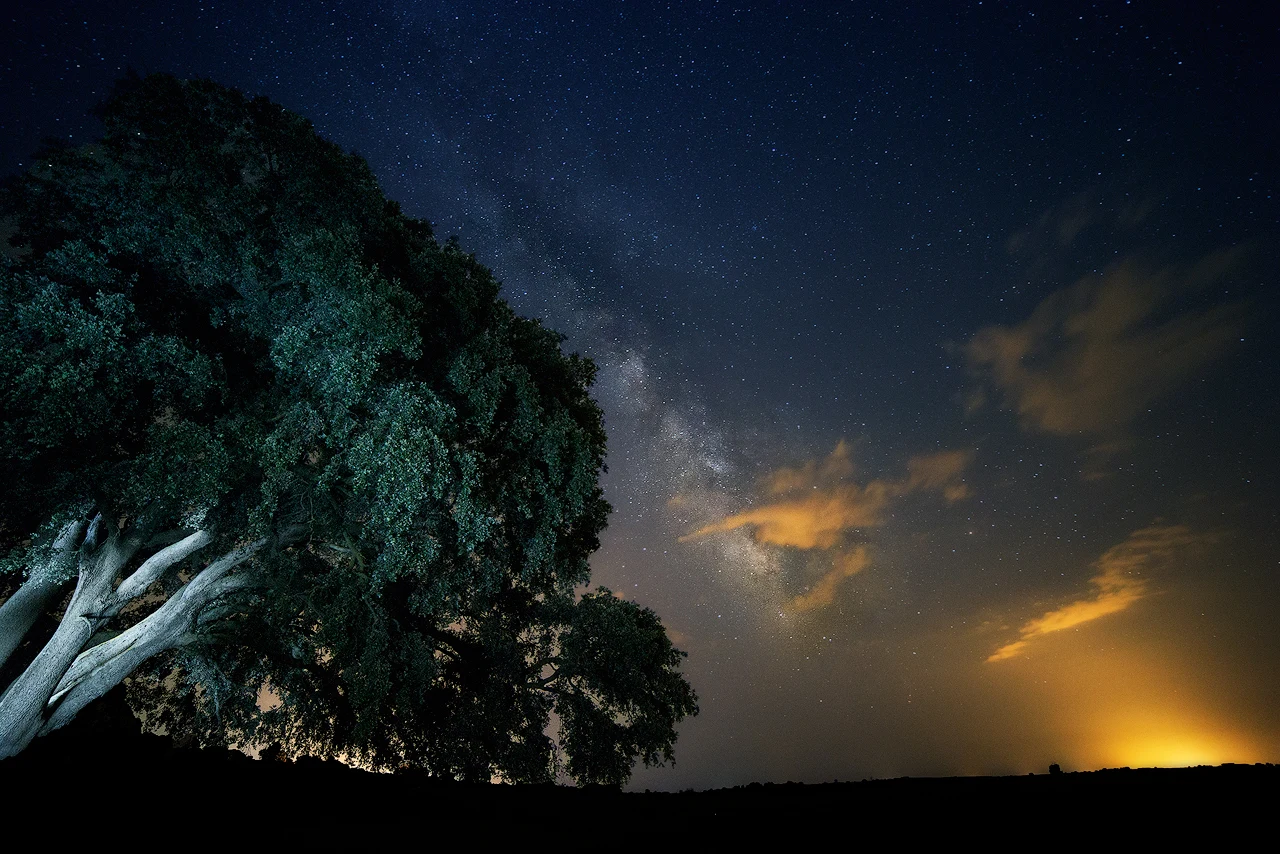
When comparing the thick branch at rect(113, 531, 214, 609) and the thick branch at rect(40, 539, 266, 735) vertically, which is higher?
the thick branch at rect(113, 531, 214, 609)

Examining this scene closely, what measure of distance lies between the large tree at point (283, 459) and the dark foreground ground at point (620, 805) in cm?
496

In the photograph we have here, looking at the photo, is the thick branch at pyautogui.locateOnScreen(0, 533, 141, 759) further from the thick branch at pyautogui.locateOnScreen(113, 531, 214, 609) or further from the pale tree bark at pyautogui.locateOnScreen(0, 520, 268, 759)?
the thick branch at pyautogui.locateOnScreen(113, 531, 214, 609)

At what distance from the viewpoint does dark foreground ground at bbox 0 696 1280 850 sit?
4.14m

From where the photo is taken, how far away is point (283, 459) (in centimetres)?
1092

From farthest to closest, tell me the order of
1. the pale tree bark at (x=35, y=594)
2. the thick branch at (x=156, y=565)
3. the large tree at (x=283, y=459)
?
1. the thick branch at (x=156, y=565)
2. the pale tree bark at (x=35, y=594)
3. the large tree at (x=283, y=459)

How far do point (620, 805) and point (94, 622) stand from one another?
12469 mm

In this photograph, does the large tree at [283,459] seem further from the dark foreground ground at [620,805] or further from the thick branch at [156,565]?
the dark foreground ground at [620,805]

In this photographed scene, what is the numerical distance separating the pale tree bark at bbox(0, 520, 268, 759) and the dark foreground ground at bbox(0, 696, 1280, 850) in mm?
5565

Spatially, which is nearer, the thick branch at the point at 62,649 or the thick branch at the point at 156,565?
the thick branch at the point at 62,649

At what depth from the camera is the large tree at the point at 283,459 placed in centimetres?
1047

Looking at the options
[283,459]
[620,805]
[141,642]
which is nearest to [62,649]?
[141,642]

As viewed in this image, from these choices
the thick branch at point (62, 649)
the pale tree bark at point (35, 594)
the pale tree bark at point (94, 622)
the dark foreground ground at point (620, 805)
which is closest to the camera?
the dark foreground ground at point (620, 805)

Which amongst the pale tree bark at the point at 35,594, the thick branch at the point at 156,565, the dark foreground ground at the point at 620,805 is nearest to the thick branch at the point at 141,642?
the thick branch at the point at 156,565

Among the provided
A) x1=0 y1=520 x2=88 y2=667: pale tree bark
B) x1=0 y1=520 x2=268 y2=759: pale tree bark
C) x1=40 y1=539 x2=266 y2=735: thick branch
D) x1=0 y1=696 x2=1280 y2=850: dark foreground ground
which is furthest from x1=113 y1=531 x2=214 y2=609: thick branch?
x1=0 y1=696 x2=1280 y2=850: dark foreground ground
